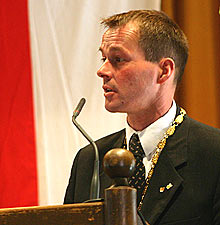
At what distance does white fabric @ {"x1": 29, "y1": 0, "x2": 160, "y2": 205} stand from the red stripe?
0.04 meters

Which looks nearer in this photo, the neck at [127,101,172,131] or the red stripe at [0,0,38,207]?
the neck at [127,101,172,131]

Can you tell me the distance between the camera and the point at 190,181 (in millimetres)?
1467

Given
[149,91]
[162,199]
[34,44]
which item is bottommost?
[162,199]

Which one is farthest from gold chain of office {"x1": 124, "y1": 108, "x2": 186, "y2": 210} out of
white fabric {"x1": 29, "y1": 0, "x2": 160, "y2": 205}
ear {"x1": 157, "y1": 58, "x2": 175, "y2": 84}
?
white fabric {"x1": 29, "y1": 0, "x2": 160, "y2": 205}

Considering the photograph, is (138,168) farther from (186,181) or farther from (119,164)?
(119,164)

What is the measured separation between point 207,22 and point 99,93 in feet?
1.78

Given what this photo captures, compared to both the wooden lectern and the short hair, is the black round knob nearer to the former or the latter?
the wooden lectern

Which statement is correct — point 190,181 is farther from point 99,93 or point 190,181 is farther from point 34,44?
point 34,44

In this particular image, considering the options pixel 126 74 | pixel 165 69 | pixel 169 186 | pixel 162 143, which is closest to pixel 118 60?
pixel 126 74

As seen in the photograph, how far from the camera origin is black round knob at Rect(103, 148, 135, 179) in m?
0.88

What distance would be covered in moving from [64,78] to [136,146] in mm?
869

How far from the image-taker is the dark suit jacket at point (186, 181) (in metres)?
1.42

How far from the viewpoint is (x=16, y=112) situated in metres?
2.35

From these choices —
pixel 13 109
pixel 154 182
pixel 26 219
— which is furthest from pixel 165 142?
pixel 13 109
